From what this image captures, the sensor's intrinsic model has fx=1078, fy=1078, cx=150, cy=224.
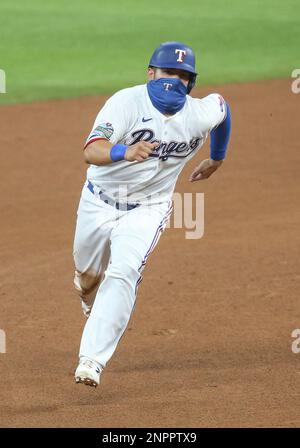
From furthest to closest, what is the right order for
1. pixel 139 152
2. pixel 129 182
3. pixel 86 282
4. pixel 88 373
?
1. pixel 86 282
2. pixel 129 182
3. pixel 88 373
4. pixel 139 152

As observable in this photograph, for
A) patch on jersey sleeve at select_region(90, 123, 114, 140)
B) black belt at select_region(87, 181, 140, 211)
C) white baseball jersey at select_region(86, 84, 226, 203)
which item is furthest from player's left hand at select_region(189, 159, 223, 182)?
patch on jersey sleeve at select_region(90, 123, 114, 140)

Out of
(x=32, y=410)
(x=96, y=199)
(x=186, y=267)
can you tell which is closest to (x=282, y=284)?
(x=186, y=267)

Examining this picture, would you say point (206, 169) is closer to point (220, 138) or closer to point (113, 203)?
point (220, 138)

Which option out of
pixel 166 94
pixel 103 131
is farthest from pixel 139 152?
pixel 166 94

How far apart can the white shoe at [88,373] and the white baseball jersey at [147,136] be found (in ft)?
3.67

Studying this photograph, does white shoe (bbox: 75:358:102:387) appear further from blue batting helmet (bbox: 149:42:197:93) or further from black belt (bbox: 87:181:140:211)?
blue batting helmet (bbox: 149:42:197:93)

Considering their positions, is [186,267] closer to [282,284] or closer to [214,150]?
[282,284]

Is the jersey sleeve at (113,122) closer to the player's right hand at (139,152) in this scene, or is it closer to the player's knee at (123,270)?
the player's right hand at (139,152)

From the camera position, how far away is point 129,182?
6555 mm

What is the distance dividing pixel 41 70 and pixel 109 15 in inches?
147

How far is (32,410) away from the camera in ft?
20.0

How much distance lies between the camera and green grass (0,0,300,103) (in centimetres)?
1559

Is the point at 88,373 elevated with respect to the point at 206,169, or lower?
lower

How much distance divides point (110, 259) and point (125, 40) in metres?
11.7
